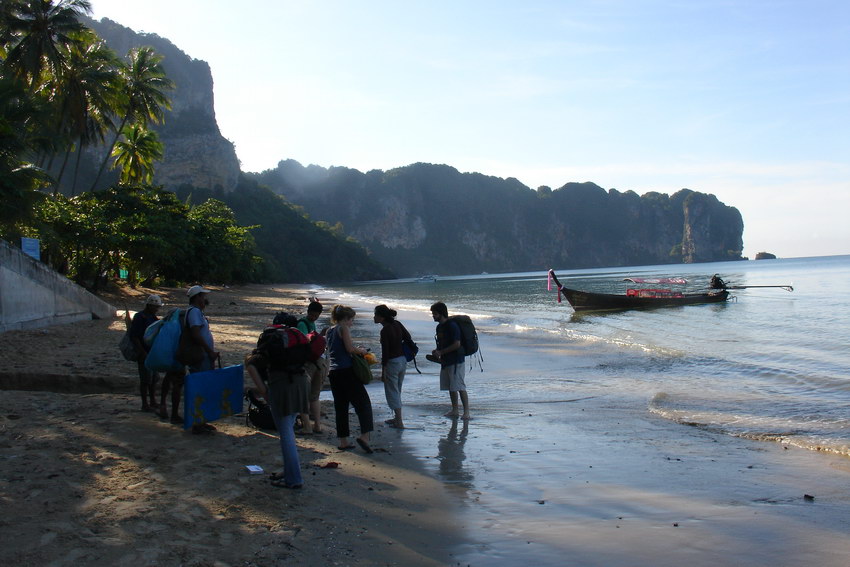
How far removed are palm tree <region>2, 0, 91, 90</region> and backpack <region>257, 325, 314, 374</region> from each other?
26.5m

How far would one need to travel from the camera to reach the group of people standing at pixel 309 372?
5055 millimetres

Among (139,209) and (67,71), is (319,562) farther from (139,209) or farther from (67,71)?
(67,71)

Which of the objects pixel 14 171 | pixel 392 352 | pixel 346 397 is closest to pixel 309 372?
pixel 346 397

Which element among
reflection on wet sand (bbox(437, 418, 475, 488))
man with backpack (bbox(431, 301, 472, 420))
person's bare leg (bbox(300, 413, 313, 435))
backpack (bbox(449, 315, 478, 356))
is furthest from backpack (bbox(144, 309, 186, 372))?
backpack (bbox(449, 315, 478, 356))

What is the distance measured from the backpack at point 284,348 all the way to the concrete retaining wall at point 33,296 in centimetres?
1044

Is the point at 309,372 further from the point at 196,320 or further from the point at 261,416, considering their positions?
the point at 196,320

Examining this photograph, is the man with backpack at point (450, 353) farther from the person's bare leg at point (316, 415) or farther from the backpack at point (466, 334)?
the person's bare leg at point (316, 415)

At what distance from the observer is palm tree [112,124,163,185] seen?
36.3 meters

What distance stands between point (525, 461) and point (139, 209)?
26.0m

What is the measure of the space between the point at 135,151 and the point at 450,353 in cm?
3426

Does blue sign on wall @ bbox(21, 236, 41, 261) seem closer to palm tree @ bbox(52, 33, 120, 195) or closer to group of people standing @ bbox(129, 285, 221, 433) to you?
group of people standing @ bbox(129, 285, 221, 433)

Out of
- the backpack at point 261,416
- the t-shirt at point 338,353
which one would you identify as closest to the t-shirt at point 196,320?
the backpack at point 261,416

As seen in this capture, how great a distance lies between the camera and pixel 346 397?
21.1 ft

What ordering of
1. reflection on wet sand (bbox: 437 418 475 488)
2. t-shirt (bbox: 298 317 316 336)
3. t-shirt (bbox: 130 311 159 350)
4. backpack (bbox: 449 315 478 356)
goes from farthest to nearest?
backpack (bbox: 449 315 478 356) → t-shirt (bbox: 130 311 159 350) → t-shirt (bbox: 298 317 316 336) → reflection on wet sand (bbox: 437 418 475 488)
